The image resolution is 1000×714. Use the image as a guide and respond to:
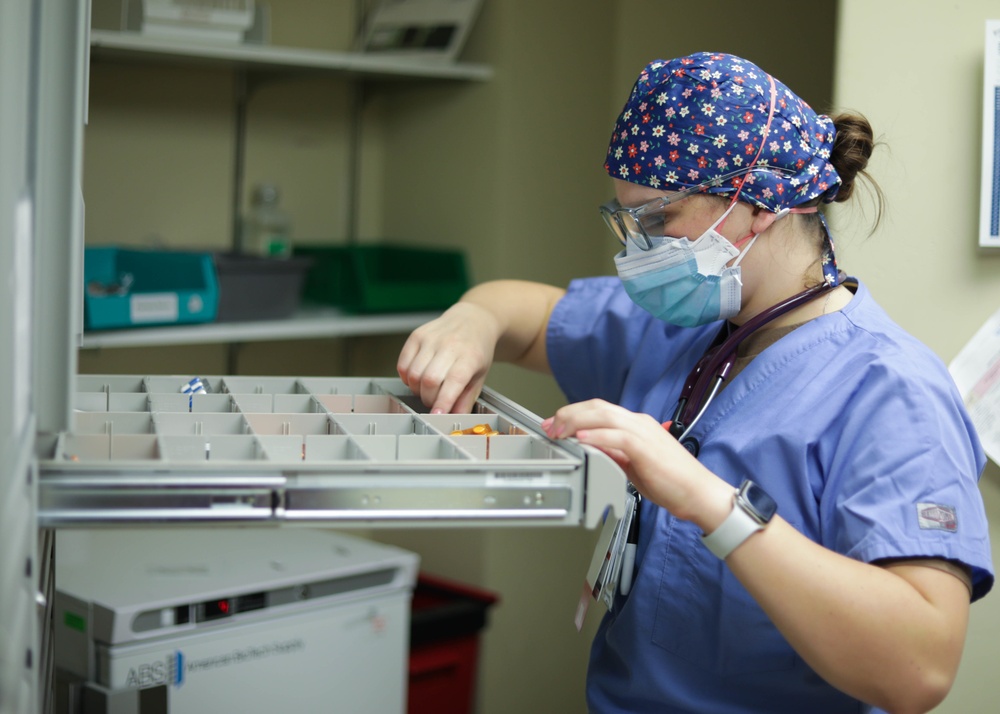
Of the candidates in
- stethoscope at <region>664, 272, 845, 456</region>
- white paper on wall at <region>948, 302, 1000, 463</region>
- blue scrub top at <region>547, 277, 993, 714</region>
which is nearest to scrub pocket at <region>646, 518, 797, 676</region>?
blue scrub top at <region>547, 277, 993, 714</region>

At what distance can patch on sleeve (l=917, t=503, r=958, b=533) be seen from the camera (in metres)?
0.90

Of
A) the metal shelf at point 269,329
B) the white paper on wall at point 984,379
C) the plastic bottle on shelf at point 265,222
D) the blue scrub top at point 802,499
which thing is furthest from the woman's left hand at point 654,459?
the plastic bottle on shelf at point 265,222

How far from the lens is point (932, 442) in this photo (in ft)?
3.07

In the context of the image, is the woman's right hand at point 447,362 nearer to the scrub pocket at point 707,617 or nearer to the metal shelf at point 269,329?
the scrub pocket at point 707,617

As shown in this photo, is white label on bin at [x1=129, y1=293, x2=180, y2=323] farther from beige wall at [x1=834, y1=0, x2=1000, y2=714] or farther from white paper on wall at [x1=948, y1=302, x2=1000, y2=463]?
white paper on wall at [x1=948, y1=302, x2=1000, y2=463]

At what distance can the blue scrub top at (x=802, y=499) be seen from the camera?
0.92 metres

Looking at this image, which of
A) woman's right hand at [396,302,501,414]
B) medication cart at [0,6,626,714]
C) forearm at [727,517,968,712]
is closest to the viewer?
medication cart at [0,6,626,714]

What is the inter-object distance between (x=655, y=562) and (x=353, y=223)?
173 cm

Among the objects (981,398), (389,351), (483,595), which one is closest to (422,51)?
(389,351)

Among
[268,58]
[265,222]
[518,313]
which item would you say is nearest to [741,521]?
[518,313]

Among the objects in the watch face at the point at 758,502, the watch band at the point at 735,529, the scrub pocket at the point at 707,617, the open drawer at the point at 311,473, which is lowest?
the scrub pocket at the point at 707,617

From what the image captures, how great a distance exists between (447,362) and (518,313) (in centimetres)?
34

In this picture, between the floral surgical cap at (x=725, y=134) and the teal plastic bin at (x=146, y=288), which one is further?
the teal plastic bin at (x=146, y=288)

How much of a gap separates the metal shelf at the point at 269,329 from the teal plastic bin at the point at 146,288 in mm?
20
